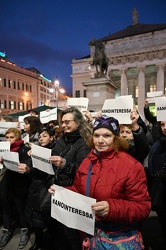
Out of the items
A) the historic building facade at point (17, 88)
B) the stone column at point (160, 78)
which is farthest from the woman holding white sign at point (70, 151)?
the stone column at point (160, 78)

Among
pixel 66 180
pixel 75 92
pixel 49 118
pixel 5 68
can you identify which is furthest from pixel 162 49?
pixel 66 180

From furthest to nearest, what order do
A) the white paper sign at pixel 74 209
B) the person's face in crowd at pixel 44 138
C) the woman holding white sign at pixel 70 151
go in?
the person's face in crowd at pixel 44 138
the woman holding white sign at pixel 70 151
the white paper sign at pixel 74 209

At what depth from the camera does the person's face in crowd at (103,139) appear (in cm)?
205

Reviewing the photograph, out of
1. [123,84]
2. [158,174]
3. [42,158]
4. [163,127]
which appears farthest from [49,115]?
[123,84]

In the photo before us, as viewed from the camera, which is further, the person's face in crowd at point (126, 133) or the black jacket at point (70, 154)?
the person's face in crowd at point (126, 133)

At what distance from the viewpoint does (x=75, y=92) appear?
2229 inches

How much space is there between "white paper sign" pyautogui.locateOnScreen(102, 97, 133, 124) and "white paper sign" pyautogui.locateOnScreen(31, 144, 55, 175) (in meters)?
1.19

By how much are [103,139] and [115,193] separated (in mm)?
545

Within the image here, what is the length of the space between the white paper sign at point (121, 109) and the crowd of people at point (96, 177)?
0.12m

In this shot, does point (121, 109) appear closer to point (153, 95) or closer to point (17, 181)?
point (153, 95)

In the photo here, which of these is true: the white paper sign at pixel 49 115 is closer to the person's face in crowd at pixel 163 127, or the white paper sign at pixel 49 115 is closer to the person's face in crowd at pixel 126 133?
the person's face in crowd at pixel 126 133

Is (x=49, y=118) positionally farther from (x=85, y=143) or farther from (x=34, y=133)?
(x=85, y=143)

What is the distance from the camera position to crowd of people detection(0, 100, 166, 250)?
1822mm

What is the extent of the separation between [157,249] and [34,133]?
3.25 m
